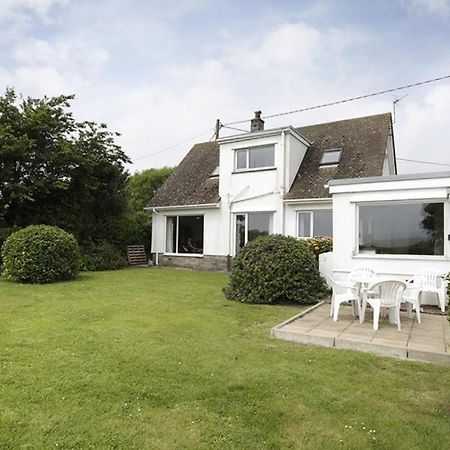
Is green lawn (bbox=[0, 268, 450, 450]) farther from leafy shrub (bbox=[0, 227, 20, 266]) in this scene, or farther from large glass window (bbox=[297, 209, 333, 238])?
leafy shrub (bbox=[0, 227, 20, 266])

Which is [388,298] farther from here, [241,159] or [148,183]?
[148,183]

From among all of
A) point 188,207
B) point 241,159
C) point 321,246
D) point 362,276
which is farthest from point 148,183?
point 362,276

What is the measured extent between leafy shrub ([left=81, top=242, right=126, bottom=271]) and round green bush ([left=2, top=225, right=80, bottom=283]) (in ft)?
12.5

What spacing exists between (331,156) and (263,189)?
133 inches

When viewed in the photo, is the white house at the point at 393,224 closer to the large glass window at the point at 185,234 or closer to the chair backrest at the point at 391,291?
the chair backrest at the point at 391,291

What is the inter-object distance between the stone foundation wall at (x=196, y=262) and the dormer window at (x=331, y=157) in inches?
238

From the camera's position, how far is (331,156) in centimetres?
1697

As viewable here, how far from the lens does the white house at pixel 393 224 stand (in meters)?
9.08

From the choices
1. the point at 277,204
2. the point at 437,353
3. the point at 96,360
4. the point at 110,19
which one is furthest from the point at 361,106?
the point at 96,360

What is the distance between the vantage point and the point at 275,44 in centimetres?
1340

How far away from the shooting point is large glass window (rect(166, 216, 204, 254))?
18547 mm

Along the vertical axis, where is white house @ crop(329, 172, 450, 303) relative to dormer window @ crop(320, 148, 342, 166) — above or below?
below

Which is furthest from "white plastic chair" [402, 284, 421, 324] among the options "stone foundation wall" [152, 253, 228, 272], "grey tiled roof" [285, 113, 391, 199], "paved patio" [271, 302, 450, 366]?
"stone foundation wall" [152, 253, 228, 272]

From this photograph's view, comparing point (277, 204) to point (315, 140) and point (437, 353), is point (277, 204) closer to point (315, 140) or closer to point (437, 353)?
point (315, 140)
